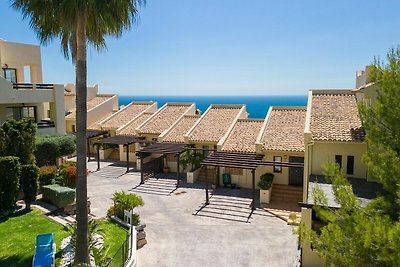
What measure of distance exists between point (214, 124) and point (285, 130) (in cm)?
860

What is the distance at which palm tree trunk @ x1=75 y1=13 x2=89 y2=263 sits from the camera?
44.6ft

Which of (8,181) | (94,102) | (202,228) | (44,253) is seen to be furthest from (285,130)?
(94,102)

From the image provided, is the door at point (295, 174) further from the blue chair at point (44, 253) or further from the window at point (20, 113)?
the window at point (20, 113)

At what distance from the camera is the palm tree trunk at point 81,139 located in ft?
44.6

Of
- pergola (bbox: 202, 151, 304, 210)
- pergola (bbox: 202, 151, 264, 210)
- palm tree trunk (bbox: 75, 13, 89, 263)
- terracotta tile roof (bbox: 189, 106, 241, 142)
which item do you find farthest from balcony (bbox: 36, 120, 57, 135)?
palm tree trunk (bbox: 75, 13, 89, 263)

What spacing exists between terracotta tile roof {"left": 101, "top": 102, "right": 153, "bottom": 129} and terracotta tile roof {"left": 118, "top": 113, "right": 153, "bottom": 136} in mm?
1525

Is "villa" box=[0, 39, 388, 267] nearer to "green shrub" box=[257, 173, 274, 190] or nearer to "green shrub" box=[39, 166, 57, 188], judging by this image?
"green shrub" box=[257, 173, 274, 190]

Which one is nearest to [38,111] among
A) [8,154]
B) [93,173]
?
[93,173]

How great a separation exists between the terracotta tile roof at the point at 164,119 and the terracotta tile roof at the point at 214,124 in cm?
446

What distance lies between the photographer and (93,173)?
35500 mm

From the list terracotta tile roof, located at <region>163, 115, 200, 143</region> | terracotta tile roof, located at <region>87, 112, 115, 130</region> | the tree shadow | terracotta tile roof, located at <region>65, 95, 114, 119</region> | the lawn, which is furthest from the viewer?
terracotta tile roof, located at <region>65, 95, 114, 119</region>

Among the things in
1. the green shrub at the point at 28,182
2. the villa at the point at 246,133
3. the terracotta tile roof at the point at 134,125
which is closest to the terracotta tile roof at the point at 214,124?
the villa at the point at 246,133

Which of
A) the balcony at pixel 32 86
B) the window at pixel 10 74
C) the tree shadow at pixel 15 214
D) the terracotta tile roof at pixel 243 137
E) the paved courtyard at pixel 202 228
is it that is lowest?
the paved courtyard at pixel 202 228

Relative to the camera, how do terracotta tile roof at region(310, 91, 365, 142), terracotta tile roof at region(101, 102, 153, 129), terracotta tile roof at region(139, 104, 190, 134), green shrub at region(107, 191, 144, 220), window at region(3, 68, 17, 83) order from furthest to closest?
terracotta tile roof at region(101, 102, 153, 129) < terracotta tile roof at region(139, 104, 190, 134) < window at region(3, 68, 17, 83) < terracotta tile roof at region(310, 91, 365, 142) < green shrub at region(107, 191, 144, 220)
